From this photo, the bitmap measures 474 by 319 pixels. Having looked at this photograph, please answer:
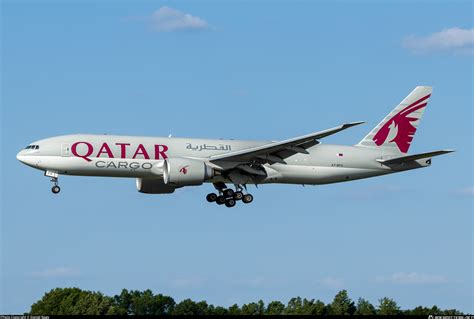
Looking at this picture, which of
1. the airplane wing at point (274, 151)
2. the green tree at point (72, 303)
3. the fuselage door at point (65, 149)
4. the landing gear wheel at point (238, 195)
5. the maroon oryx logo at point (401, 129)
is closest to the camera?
the airplane wing at point (274, 151)

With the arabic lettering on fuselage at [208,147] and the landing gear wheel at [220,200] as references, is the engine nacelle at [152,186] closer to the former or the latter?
the landing gear wheel at [220,200]

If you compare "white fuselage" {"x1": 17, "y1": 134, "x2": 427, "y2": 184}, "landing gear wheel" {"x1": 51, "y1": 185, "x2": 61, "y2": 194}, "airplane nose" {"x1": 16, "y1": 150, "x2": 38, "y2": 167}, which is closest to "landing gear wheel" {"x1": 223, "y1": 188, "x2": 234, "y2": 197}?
"white fuselage" {"x1": 17, "y1": 134, "x2": 427, "y2": 184}

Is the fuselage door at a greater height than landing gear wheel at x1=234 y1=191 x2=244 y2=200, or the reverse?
the fuselage door

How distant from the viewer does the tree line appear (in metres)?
85.8

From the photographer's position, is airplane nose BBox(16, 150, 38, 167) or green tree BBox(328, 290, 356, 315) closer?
airplane nose BBox(16, 150, 38, 167)

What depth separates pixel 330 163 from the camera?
74.5m

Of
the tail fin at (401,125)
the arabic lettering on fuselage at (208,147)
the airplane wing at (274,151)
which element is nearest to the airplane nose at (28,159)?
the arabic lettering on fuselage at (208,147)

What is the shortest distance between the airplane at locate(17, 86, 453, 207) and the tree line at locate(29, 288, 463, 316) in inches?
437

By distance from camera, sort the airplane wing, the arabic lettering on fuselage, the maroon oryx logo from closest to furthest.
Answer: the airplane wing < the arabic lettering on fuselage < the maroon oryx logo

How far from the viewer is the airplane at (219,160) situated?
69.5 metres

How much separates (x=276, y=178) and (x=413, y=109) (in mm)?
12072

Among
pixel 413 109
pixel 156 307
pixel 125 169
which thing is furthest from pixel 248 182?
Answer: pixel 156 307

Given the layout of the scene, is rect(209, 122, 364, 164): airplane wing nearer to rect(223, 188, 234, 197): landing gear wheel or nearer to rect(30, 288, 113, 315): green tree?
rect(223, 188, 234, 197): landing gear wheel

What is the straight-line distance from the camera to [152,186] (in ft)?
249
